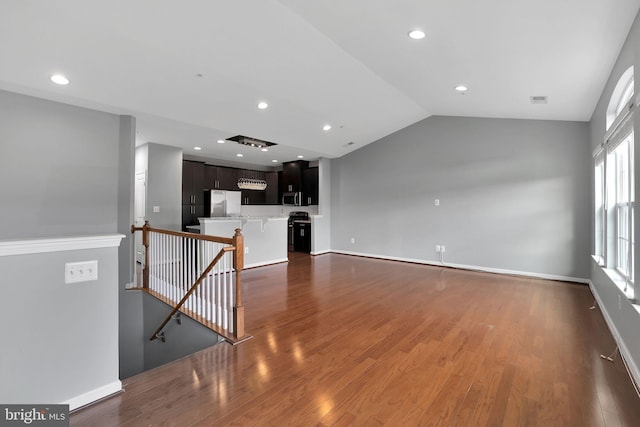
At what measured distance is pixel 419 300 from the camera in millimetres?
4184

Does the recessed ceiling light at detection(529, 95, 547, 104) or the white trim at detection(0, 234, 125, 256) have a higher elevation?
the recessed ceiling light at detection(529, 95, 547, 104)

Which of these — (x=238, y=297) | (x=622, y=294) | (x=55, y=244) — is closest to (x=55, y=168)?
(x=55, y=244)

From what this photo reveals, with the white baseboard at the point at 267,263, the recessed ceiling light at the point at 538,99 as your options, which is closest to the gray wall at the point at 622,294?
the recessed ceiling light at the point at 538,99

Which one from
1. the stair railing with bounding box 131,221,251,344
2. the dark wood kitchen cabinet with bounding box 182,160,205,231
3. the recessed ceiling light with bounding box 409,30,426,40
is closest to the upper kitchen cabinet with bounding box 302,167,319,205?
the dark wood kitchen cabinet with bounding box 182,160,205,231

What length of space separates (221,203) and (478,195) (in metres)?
5.84

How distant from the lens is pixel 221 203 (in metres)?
7.60

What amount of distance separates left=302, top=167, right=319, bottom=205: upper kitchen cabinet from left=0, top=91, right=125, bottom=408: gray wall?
182 inches

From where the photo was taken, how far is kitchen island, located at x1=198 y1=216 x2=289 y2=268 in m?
5.80

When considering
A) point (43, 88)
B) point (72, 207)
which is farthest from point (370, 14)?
point (72, 207)

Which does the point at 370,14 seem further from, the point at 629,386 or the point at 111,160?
the point at 111,160

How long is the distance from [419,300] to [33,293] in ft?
13.0

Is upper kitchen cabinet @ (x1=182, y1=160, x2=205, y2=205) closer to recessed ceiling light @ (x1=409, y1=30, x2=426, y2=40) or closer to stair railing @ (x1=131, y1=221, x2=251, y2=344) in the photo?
stair railing @ (x1=131, y1=221, x2=251, y2=344)

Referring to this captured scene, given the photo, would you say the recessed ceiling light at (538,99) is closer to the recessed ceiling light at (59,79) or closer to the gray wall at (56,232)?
the gray wall at (56,232)

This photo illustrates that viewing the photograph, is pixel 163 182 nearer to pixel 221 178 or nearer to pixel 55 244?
pixel 221 178
